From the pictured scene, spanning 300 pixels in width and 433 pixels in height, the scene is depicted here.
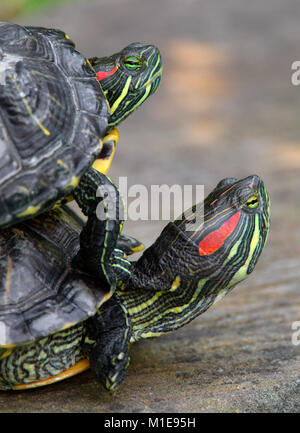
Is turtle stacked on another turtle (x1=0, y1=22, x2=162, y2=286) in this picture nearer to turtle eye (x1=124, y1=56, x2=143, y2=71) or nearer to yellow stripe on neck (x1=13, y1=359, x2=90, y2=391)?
turtle eye (x1=124, y1=56, x2=143, y2=71)

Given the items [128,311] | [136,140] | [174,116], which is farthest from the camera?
[174,116]

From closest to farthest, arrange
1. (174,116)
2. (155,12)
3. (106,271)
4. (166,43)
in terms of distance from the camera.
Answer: (106,271)
(174,116)
(166,43)
(155,12)

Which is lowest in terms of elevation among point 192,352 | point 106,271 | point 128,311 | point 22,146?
point 192,352

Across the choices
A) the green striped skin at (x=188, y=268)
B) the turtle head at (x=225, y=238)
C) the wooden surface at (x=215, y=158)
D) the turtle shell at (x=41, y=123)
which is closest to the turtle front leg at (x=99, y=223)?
the turtle shell at (x=41, y=123)

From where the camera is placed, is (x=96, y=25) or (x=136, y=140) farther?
(x=96, y=25)
